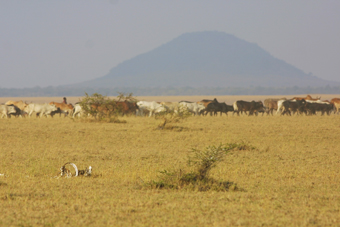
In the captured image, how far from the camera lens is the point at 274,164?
1193cm

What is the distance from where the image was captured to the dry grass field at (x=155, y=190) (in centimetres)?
675

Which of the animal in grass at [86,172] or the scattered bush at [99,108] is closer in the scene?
the animal in grass at [86,172]

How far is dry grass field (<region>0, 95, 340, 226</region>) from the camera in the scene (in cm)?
675

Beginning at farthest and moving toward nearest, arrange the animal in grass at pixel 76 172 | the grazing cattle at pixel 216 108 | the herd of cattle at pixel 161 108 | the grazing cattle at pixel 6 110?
the grazing cattle at pixel 216 108 → the herd of cattle at pixel 161 108 → the grazing cattle at pixel 6 110 → the animal in grass at pixel 76 172

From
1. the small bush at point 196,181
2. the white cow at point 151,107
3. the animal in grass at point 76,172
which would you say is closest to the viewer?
the small bush at point 196,181

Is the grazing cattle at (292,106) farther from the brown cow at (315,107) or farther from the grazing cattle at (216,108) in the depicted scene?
the grazing cattle at (216,108)

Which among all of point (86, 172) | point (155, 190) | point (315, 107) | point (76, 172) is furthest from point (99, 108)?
point (315, 107)

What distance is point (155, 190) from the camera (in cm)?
863

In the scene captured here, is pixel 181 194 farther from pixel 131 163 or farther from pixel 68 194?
pixel 131 163

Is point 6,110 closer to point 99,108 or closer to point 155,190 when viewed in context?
point 99,108

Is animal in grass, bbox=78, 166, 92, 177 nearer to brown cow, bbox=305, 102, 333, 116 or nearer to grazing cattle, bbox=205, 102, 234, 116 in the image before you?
grazing cattle, bbox=205, 102, 234, 116

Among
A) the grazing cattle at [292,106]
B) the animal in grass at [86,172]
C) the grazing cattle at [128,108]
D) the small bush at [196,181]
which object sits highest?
the grazing cattle at [292,106]

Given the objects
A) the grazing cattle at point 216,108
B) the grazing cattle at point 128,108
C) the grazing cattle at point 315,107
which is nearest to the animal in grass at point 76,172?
the grazing cattle at point 128,108

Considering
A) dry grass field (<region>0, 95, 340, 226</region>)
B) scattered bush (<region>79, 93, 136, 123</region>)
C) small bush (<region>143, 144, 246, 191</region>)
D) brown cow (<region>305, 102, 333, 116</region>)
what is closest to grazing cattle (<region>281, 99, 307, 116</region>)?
brown cow (<region>305, 102, 333, 116</region>)
